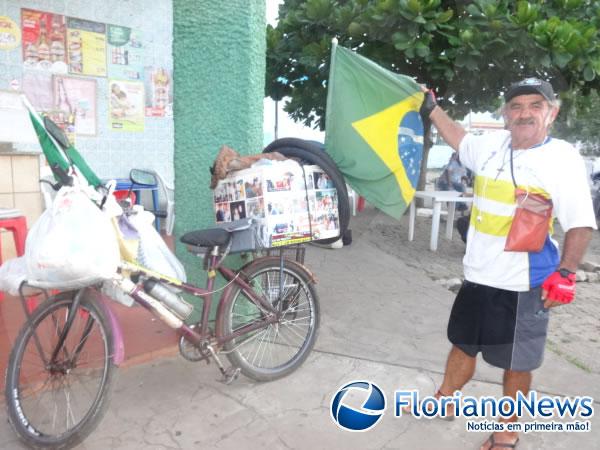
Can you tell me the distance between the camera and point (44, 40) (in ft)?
19.3

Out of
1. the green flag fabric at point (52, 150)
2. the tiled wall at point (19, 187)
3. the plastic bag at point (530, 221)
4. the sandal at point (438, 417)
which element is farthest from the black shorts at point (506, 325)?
the tiled wall at point (19, 187)

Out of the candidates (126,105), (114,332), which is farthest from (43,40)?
(114,332)

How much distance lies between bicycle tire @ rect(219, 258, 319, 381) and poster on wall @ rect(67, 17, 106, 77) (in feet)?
14.2

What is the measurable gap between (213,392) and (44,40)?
16.0ft

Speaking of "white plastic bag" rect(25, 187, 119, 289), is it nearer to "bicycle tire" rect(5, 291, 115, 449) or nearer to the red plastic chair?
"bicycle tire" rect(5, 291, 115, 449)

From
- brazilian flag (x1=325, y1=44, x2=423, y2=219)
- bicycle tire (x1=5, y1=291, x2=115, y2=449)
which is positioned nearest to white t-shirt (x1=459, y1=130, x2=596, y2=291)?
brazilian flag (x1=325, y1=44, x2=423, y2=219)

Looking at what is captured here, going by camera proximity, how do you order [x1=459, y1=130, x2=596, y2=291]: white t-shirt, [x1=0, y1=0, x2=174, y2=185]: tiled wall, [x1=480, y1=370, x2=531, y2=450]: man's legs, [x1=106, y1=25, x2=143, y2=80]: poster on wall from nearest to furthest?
[x1=459, y1=130, x2=596, y2=291]: white t-shirt < [x1=480, y1=370, x2=531, y2=450]: man's legs < [x1=0, y1=0, x2=174, y2=185]: tiled wall < [x1=106, y1=25, x2=143, y2=80]: poster on wall

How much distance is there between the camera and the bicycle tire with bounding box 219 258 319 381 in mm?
3170

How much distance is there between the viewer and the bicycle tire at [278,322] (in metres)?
3.17

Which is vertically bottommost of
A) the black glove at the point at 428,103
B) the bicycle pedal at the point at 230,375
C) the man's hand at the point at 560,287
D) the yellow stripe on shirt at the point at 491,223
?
the bicycle pedal at the point at 230,375

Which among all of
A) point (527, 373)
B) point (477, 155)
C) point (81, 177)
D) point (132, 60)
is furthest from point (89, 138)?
point (527, 373)

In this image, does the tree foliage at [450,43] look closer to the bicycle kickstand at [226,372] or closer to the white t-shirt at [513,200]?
the white t-shirt at [513,200]

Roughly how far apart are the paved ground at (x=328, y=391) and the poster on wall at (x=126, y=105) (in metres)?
→ 3.69

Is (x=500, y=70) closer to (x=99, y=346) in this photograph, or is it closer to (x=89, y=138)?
(x=89, y=138)
